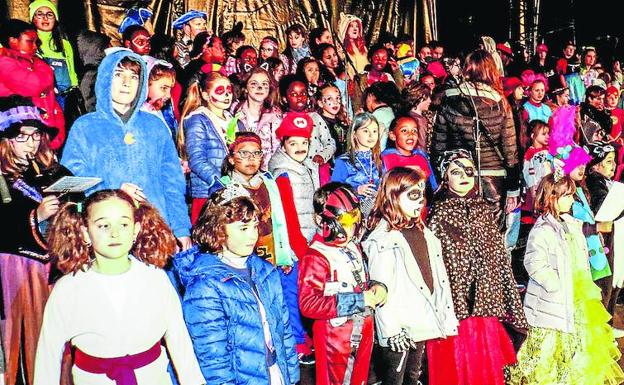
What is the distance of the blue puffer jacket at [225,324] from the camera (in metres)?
4.09

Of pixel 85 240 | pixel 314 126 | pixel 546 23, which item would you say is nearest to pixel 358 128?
pixel 314 126

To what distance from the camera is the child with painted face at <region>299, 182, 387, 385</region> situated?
195 inches

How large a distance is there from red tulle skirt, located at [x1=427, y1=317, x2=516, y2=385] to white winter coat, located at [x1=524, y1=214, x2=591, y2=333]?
0.48m

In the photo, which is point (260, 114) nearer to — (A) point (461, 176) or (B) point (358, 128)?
(B) point (358, 128)

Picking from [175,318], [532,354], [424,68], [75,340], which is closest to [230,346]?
[175,318]

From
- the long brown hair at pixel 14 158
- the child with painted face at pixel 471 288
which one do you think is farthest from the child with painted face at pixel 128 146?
the child with painted face at pixel 471 288

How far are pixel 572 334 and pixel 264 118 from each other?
3.13 meters

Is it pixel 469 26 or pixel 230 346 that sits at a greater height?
pixel 469 26

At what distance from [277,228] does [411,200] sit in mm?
997

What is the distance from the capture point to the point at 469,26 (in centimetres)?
1627

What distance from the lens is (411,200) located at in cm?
540

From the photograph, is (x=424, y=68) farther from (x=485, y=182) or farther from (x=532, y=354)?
(x=532, y=354)

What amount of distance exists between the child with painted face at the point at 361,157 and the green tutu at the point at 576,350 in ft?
5.44

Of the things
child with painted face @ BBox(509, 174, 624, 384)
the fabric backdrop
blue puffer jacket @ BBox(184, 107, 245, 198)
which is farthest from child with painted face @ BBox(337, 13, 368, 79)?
blue puffer jacket @ BBox(184, 107, 245, 198)
